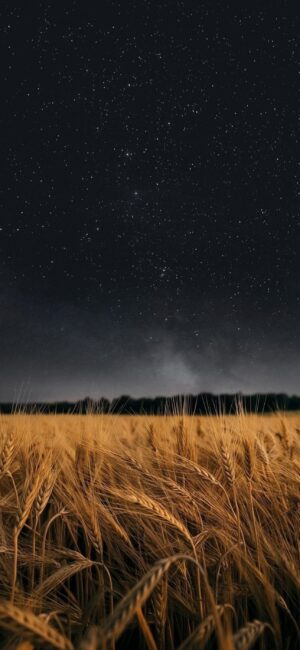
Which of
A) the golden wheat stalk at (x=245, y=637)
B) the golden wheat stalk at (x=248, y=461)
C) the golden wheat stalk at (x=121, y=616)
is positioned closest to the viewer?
the golden wheat stalk at (x=121, y=616)

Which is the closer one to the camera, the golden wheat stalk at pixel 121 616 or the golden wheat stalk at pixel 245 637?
the golden wheat stalk at pixel 121 616

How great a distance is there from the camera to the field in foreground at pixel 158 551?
0.82 meters

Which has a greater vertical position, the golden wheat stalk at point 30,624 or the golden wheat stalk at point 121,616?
the golden wheat stalk at point 121,616

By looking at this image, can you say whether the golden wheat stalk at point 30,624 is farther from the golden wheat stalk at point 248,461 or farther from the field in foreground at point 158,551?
the golden wheat stalk at point 248,461

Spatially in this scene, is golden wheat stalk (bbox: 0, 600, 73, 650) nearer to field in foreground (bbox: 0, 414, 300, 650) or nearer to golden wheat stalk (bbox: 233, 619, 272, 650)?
field in foreground (bbox: 0, 414, 300, 650)

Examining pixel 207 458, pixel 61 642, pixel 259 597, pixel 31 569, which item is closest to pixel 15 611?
pixel 61 642

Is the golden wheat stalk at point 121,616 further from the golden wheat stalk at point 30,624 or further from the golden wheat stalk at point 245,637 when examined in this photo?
the golden wheat stalk at point 245,637

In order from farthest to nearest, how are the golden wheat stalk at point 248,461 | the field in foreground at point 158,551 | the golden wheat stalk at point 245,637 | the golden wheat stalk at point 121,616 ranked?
the golden wheat stalk at point 248,461, the field in foreground at point 158,551, the golden wheat stalk at point 245,637, the golden wheat stalk at point 121,616

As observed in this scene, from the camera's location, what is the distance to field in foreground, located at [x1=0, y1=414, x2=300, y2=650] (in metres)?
0.82

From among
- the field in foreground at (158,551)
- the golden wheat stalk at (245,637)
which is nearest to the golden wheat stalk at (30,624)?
the field in foreground at (158,551)

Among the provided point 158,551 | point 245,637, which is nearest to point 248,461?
point 158,551

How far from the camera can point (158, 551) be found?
130 centimetres

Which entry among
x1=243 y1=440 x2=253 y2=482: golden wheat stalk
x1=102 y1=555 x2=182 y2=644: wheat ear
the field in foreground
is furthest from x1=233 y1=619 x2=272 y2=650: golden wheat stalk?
x1=243 y1=440 x2=253 y2=482: golden wheat stalk

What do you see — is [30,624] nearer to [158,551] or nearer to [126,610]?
[126,610]
